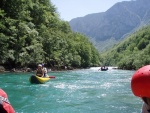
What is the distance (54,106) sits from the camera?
38.1ft

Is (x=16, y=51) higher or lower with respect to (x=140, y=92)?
higher

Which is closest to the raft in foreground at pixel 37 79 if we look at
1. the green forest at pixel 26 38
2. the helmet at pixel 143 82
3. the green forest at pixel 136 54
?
the green forest at pixel 26 38

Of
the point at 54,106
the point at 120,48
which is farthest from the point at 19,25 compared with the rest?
the point at 120,48

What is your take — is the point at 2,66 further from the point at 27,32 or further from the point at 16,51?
the point at 27,32

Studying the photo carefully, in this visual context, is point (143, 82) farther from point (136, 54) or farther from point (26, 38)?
point (136, 54)

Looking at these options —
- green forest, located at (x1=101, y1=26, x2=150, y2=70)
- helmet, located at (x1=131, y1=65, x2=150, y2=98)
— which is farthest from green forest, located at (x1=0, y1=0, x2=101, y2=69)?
helmet, located at (x1=131, y1=65, x2=150, y2=98)

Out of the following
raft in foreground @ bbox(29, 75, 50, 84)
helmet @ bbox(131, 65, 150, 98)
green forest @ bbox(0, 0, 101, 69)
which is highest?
green forest @ bbox(0, 0, 101, 69)

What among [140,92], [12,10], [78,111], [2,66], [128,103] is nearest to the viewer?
[140,92]

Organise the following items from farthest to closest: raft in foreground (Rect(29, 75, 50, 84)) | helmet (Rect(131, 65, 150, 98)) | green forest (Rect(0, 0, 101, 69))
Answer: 1. green forest (Rect(0, 0, 101, 69))
2. raft in foreground (Rect(29, 75, 50, 84))
3. helmet (Rect(131, 65, 150, 98))

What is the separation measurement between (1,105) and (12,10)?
39314 millimetres

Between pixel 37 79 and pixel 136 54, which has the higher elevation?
pixel 136 54

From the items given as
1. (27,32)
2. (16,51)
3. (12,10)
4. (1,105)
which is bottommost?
(1,105)

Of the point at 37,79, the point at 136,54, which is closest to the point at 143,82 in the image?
the point at 37,79

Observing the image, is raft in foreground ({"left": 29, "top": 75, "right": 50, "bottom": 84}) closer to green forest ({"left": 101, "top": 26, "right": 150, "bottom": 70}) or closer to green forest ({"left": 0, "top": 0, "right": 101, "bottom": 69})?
green forest ({"left": 0, "top": 0, "right": 101, "bottom": 69})
